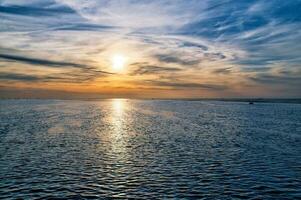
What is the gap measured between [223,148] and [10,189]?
1227 inches

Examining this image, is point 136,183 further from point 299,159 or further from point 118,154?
point 299,159

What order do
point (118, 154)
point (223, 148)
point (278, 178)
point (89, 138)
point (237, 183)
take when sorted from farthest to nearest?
point (89, 138) → point (223, 148) → point (118, 154) → point (278, 178) → point (237, 183)

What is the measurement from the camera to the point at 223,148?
1831 inches

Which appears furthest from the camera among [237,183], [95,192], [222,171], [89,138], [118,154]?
[89,138]

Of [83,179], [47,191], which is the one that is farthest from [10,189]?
[83,179]

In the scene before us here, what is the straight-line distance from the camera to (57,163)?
35.1 metres

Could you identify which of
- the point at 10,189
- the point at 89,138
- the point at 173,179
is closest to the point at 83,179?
the point at 10,189

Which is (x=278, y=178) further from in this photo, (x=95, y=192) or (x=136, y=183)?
(x=95, y=192)

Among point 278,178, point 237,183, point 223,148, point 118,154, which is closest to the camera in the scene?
point 237,183

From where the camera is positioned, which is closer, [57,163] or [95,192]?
[95,192]

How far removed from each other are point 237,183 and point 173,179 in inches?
231

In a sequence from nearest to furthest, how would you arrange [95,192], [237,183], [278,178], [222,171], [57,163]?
[95,192]
[237,183]
[278,178]
[222,171]
[57,163]

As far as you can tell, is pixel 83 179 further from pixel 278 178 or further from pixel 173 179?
pixel 278 178

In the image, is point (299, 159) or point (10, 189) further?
point (299, 159)
